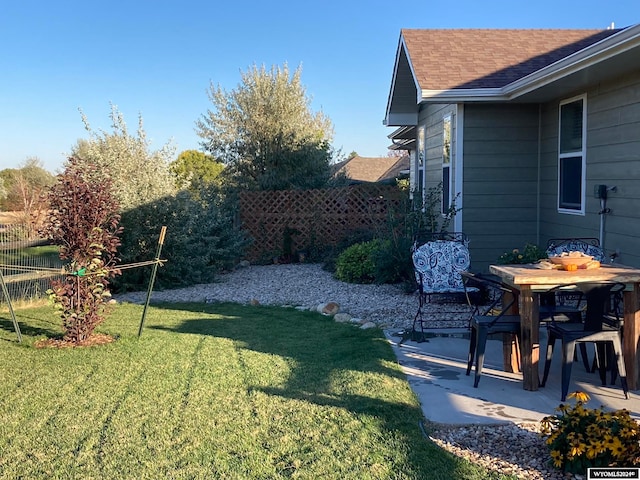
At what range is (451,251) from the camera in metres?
7.64

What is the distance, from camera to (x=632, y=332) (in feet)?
15.7

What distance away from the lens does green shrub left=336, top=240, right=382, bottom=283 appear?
11016 millimetres

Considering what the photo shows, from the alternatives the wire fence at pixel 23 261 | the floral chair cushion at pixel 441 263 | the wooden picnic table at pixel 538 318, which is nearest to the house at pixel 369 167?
the wire fence at pixel 23 261

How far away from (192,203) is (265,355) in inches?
250

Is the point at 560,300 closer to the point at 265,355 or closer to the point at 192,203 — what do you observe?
the point at 265,355

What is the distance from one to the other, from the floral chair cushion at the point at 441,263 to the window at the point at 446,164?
2.59 m

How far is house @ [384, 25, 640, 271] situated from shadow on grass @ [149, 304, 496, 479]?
2984mm

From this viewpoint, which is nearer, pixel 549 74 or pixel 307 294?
pixel 549 74

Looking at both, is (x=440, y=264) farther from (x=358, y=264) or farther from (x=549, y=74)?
(x=358, y=264)

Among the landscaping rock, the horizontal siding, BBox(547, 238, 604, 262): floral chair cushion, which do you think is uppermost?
Result: the horizontal siding

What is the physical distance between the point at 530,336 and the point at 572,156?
4.31m

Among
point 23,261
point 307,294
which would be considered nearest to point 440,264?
point 307,294

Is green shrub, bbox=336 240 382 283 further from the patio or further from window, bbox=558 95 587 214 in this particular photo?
the patio

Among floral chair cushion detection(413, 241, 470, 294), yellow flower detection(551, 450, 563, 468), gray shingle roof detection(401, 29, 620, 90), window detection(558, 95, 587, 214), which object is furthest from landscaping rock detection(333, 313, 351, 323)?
yellow flower detection(551, 450, 563, 468)
